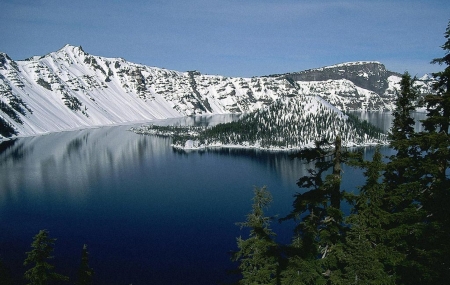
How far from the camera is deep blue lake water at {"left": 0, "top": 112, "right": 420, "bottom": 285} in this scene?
54500 millimetres

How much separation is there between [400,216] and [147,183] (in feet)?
328

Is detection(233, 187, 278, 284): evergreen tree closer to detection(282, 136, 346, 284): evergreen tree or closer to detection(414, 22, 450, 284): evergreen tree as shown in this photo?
detection(282, 136, 346, 284): evergreen tree

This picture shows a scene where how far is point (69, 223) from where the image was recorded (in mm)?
71312

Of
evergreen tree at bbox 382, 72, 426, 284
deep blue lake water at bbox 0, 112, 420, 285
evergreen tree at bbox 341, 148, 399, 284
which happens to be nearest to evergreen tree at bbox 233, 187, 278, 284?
evergreen tree at bbox 341, 148, 399, 284

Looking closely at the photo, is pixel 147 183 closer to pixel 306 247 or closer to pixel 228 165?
pixel 228 165

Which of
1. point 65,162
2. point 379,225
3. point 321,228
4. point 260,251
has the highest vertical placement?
point 379,225

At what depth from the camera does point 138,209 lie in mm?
80375

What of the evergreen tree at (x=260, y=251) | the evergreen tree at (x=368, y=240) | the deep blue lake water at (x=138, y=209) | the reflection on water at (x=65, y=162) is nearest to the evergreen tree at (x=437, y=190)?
the evergreen tree at (x=368, y=240)

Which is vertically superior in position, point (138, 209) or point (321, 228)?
point (321, 228)

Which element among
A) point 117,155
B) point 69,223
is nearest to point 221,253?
point 69,223

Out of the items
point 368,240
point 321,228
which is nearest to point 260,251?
point 321,228

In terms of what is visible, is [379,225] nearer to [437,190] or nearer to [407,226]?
[407,226]

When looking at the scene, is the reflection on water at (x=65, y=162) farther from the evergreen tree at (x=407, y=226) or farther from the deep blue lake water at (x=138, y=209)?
the evergreen tree at (x=407, y=226)

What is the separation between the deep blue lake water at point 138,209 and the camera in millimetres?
54500
